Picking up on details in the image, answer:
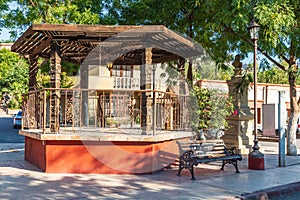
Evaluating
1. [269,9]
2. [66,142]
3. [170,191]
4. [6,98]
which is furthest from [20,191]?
[6,98]

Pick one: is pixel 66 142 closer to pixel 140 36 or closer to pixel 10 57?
pixel 140 36

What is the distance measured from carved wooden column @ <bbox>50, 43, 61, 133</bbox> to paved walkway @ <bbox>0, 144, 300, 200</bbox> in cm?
127

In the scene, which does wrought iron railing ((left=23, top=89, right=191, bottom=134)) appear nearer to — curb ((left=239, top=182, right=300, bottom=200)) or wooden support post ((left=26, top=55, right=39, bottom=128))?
wooden support post ((left=26, top=55, right=39, bottom=128))

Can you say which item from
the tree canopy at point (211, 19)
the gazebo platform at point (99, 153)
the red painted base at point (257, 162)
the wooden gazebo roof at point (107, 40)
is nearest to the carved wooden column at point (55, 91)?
the wooden gazebo roof at point (107, 40)

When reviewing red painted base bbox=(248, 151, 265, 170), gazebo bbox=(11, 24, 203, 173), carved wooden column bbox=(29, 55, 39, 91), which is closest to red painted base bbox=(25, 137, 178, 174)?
gazebo bbox=(11, 24, 203, 173)

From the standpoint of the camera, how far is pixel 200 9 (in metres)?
13.0

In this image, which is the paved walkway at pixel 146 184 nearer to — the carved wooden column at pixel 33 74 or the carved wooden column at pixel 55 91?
the carved wooden column at pixel 55 91

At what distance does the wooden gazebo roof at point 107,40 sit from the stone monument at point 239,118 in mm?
2548

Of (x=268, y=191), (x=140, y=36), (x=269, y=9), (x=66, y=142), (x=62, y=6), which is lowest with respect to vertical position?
(x=268, y=191)

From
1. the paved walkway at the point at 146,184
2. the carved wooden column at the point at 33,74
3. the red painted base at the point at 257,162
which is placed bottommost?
the paved walkway at the point at 146,184

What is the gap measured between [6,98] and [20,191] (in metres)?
37.4

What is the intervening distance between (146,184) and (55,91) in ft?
11.2

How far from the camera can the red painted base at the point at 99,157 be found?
860cm

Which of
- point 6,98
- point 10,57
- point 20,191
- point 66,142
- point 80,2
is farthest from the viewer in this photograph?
point 10,57
